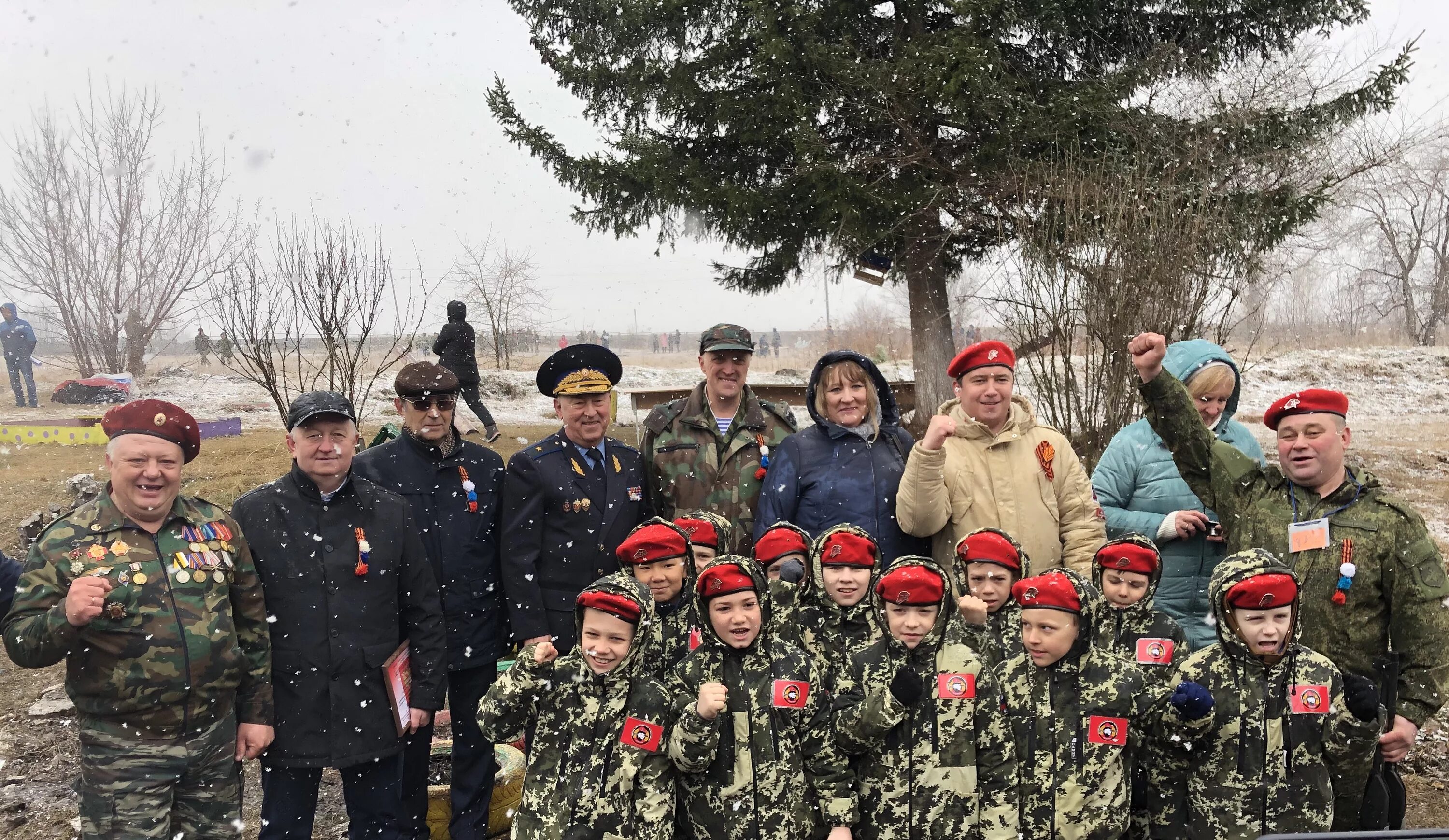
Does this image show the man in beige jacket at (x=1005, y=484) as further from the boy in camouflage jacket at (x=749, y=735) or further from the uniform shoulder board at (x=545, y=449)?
the uniform shoulder board at (x=545, y=449)

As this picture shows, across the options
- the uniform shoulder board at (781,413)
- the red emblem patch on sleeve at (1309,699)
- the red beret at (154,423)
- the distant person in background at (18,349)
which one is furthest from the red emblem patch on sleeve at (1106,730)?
the distant person in background at (18,349)

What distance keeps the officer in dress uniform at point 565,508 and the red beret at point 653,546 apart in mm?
497

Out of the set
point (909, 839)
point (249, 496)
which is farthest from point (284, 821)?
point (909, 839)

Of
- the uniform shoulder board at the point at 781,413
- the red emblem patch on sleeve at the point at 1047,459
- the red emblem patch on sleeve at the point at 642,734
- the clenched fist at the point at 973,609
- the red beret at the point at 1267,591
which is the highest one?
the uniform shoulder board at the point at 781,413

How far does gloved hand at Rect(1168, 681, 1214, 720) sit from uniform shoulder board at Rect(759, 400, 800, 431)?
1.93 m

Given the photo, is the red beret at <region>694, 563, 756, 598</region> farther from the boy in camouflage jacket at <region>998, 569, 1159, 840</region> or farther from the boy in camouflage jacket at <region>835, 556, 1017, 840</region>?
the boy in camouflage jacket at <region>998, 569, 1159, 840</region>

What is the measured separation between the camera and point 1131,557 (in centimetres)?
327

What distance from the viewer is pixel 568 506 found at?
3.80 meters

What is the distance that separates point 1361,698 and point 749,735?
6.42ft

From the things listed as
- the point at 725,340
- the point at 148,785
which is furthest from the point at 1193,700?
the point at 148,785

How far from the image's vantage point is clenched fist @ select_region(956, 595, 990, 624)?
3.09 meters

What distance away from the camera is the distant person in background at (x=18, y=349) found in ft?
55.8

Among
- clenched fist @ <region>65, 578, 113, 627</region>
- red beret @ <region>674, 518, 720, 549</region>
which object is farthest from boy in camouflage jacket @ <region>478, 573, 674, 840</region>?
clenched fist @ <region>65, 578, 113, 627</region>

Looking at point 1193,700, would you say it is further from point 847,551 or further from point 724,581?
point 724,581
